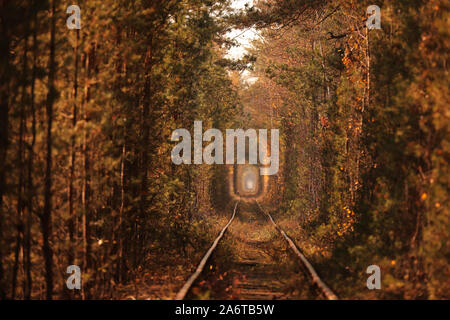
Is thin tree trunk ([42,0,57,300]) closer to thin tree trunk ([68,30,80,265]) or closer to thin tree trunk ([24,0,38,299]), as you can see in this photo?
thin tree trunk ([24,0,38,299])

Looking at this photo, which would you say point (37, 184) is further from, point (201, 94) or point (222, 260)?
point (201, 94)

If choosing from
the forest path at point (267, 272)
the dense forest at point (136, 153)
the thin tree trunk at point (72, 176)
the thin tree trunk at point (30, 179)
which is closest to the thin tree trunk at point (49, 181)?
the dense forest at point (136, 153)

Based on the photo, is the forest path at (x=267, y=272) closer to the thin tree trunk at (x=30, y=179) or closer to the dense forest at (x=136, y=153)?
the dense forest at (x=136, y=153)

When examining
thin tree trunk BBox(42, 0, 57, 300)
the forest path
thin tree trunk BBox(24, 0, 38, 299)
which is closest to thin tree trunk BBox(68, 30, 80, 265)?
thin tree trunk BBox(42, 0, 57, 300)

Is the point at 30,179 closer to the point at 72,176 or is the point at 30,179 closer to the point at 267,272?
the point at 72,176

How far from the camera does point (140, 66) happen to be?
37.6 ft

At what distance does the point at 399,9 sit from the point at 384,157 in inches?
117

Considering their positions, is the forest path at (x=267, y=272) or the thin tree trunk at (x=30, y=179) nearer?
the thin tree trunk at (x=30, y=179)

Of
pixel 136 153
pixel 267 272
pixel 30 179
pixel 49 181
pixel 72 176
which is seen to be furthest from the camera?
pixel 267 272

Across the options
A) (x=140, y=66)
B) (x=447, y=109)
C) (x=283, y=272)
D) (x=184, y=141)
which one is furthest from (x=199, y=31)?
(x=447, y=109)

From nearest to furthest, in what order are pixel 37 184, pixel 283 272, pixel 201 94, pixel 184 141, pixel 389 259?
1. pixel 37 184
2. pixel 389 259
3. pixel 283 272
4. pixel 184 141
5. pixel 201 94

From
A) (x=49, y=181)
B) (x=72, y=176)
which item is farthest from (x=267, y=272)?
(x=49, y=181)

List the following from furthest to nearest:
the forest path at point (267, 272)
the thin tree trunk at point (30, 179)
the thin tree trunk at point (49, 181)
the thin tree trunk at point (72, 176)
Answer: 1. the forest path at point (267, 272)
2. the thin tree trunk at point (72, 176)
3. the thin tree trunk at point (49, 181)
4. the thin tree trunk at point (30, 179)

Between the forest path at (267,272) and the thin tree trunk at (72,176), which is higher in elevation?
the thin tree trunk at (72,176)
